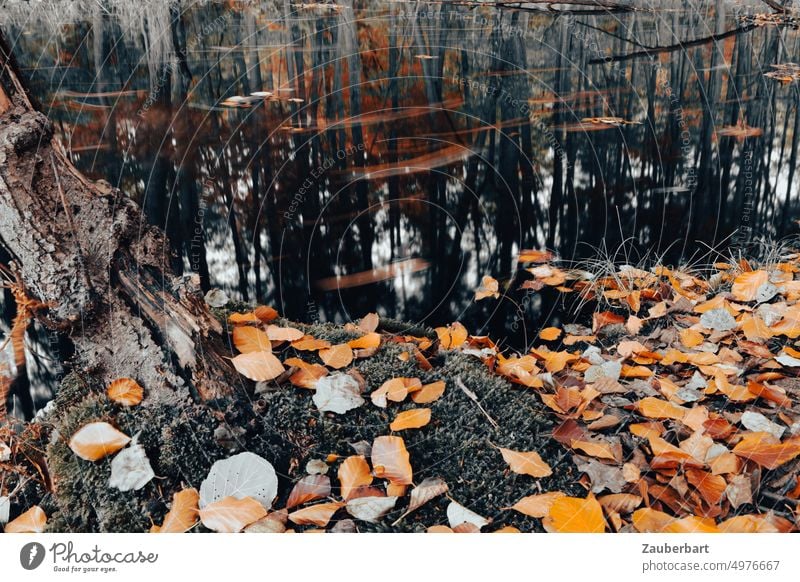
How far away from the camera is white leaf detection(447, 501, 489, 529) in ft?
3.74

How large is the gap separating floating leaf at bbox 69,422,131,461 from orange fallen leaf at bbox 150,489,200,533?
0.17 metres

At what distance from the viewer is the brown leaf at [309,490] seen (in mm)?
1178

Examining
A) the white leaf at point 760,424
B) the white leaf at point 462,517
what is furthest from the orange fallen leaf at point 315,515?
the white leaf at point 760,424

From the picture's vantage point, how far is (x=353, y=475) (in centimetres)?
119

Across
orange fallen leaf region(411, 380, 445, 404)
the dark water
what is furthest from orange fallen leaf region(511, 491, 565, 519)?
the dark water

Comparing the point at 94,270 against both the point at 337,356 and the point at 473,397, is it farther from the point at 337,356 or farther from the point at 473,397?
the point at 473,397

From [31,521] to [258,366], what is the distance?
604mm

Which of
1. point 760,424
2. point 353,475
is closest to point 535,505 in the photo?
point 353,475

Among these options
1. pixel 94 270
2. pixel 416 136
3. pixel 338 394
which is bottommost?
pixel 338 394

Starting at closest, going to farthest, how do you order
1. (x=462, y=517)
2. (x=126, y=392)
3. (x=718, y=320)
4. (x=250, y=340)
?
1. (x=462, y=517)
2. (x=126, y=392)
3. (x=250, y=340)
4. (x=718, y=320)

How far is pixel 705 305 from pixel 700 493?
0.73 meters

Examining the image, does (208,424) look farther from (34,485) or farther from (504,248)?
(504,248)

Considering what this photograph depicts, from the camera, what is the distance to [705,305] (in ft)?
5.62
